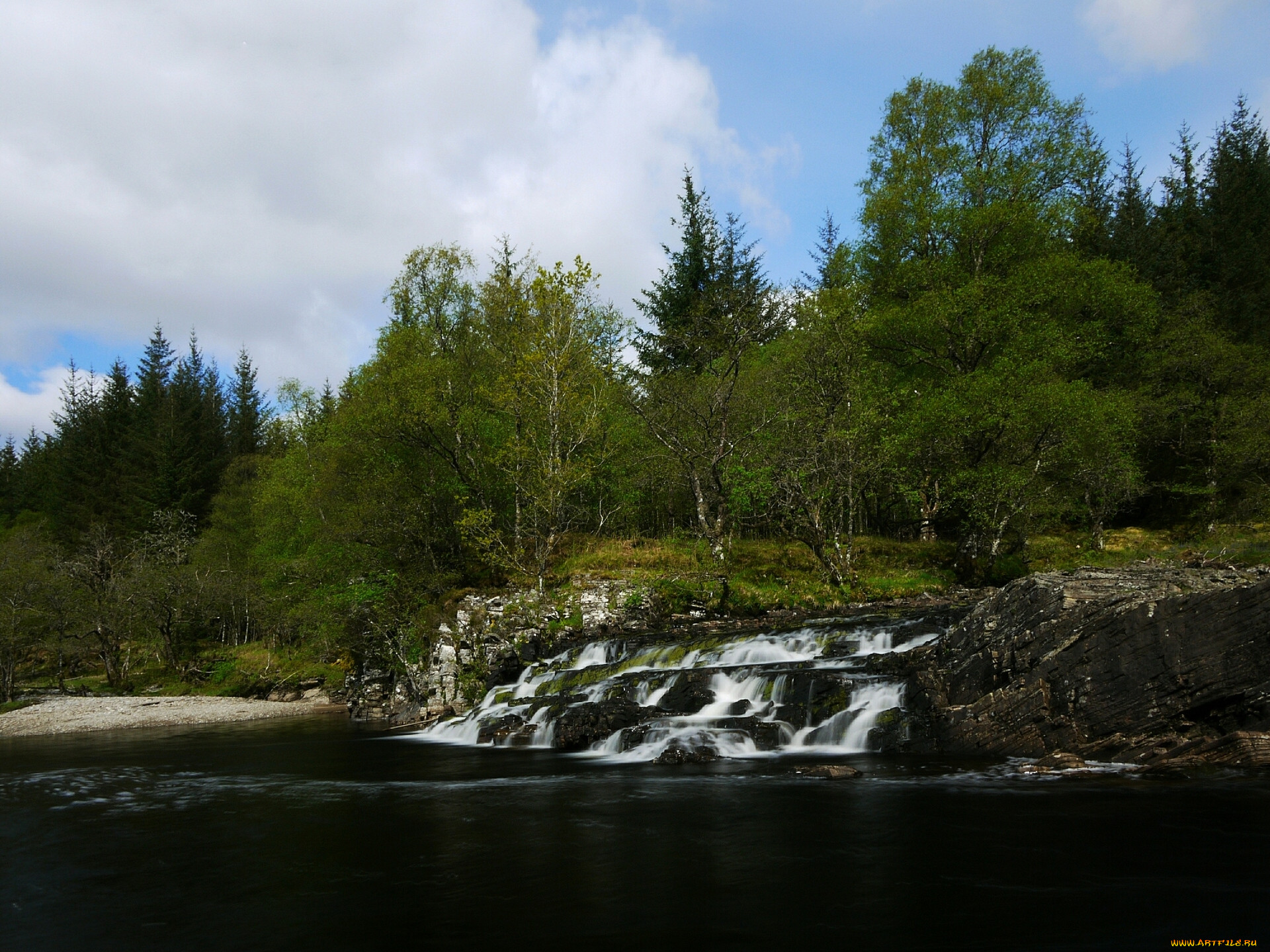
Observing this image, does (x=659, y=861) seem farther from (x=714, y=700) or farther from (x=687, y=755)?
(x=714, y=700)

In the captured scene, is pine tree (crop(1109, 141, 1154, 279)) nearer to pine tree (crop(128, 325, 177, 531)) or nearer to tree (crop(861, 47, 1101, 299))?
tree (crop(861, 47, 1101, 299))

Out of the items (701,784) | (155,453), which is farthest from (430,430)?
(155,453)

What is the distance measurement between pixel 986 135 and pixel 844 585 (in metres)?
24.1

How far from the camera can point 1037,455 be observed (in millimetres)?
27281

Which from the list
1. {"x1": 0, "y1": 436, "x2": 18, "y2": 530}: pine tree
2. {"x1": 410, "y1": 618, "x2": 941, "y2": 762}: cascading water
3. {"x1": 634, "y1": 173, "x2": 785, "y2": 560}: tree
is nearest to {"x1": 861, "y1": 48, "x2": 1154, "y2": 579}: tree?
{"x1": 634, "y1": 173, "x2": 785, "y2": 560}: tree

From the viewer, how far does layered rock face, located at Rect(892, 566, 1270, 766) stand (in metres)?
11.9

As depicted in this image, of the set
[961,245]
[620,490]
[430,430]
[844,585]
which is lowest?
[844,585]

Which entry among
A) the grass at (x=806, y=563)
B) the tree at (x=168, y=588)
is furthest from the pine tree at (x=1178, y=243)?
the tree at (x=168, y=588)

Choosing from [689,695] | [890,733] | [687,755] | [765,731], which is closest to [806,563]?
[689,695]

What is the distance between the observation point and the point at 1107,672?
13.0m

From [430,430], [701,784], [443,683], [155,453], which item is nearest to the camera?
[701,784]

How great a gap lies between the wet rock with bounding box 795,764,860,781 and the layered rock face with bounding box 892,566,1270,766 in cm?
262

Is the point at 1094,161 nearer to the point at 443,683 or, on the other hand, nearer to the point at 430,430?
Answer: the point at 430,430

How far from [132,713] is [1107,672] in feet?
120
